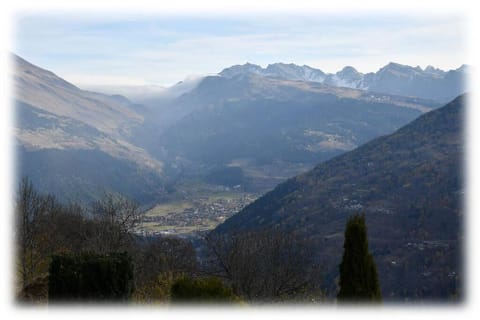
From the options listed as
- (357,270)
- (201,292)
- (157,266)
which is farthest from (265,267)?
(201,292)

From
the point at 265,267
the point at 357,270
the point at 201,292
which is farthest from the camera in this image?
the point at 265,267

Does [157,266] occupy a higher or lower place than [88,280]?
lower

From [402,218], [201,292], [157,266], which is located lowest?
[157,266]

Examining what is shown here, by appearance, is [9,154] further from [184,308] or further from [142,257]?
[142,257]

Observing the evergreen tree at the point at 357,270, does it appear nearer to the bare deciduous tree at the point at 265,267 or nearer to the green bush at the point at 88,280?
the green bush at the point at 88,280

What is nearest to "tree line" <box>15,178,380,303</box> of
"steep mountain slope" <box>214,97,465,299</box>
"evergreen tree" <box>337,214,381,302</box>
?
"evergreen tree" <box>337,214,381,302</box>

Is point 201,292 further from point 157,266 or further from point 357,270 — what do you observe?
point 157,266

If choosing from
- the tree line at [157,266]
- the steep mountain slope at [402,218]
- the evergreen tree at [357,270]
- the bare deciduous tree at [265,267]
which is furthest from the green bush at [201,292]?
the steep mountain slope at [402,218]
